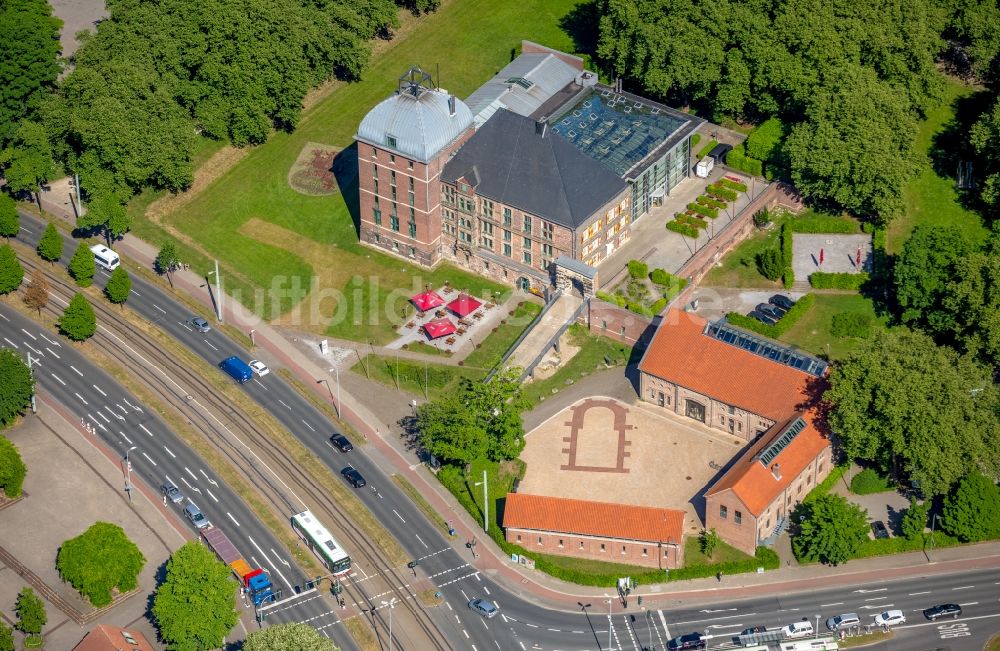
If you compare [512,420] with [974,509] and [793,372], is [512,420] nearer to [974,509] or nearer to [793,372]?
[793,372]

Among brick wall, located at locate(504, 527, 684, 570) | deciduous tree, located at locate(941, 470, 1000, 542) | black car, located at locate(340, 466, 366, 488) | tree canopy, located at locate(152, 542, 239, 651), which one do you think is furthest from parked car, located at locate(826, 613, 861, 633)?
tree canopy, located at locate(152, 542, 239, 651)

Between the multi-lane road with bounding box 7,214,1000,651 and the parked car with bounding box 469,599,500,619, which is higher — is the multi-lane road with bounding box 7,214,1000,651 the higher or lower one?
the lower one

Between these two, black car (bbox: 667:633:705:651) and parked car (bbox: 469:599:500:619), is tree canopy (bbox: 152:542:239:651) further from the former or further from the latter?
black car (bbox: 667:633:705:651)

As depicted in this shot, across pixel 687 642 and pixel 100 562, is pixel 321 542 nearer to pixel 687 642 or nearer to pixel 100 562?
pixel 100 562

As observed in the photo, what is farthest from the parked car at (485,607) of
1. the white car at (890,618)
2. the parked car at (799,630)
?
the white car at (890,618)

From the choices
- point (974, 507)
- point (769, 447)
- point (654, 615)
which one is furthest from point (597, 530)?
point (974, 507)

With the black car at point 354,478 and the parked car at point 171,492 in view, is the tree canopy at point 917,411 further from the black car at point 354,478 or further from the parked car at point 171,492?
the parked car at point 171,492

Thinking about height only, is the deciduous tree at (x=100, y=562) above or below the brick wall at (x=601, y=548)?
above

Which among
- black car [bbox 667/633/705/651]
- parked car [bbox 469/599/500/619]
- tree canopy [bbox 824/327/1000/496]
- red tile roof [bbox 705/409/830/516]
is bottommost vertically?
black car [bbox 667/633/705/651]
